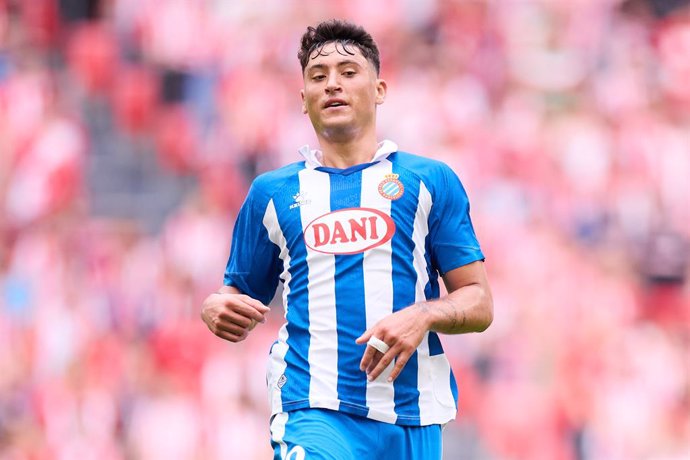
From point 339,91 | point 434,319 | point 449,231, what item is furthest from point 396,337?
point 339,91

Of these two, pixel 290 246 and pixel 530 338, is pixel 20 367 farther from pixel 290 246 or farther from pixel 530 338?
pixel 290 246

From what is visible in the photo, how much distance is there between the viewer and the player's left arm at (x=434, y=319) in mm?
3055

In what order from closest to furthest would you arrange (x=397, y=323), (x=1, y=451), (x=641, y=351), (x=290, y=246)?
1. (x=397, y=323)
2. (x=290, y=246)
3. (x=1, y=451)
4. (x=641, y=351)

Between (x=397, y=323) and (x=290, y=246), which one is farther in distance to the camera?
(x=290, y=246)

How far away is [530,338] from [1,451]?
4179 millimetres

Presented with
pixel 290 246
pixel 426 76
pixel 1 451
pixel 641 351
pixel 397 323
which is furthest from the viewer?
pixel 426 76

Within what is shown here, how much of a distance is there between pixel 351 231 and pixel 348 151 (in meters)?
0.33

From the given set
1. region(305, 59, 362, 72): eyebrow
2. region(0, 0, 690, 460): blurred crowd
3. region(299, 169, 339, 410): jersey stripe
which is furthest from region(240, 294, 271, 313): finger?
region(0, 0, 690, 460): blurred crowd

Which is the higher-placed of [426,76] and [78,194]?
[426,76]

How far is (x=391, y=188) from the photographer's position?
3404 mm

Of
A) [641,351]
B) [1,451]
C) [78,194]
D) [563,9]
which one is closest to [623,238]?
[641,351]

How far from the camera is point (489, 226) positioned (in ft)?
30.2

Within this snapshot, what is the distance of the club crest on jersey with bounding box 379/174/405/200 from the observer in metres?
3.39

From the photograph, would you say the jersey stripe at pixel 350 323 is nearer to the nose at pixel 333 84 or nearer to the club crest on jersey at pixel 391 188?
the club crest on jersey at pixel 391 188
